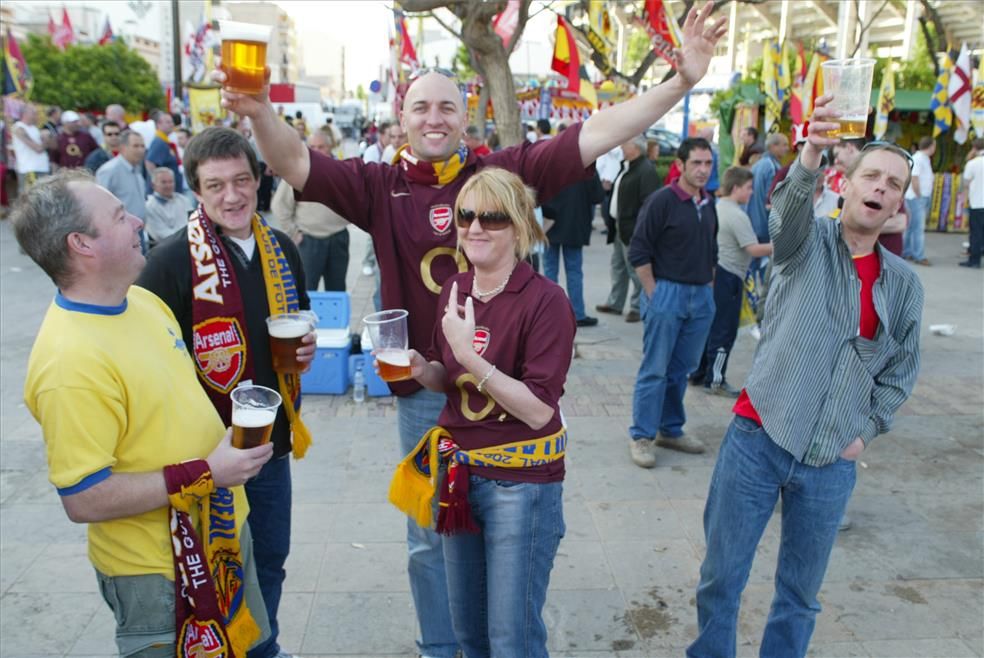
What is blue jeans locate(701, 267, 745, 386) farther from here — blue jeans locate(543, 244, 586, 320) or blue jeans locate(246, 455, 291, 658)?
blue jeans locate(246, 455, 291, 658)

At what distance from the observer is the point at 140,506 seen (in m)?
2.06

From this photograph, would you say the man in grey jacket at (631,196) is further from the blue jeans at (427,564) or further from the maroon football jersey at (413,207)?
the blue jeans at (427,564)

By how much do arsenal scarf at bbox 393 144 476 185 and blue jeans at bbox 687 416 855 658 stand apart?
4.52ft

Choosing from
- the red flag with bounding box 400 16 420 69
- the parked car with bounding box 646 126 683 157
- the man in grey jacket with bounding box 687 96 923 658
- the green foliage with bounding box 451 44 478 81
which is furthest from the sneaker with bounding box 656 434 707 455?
the parked car with bounding box 646 126 683 157

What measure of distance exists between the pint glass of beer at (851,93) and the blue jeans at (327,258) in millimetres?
5862

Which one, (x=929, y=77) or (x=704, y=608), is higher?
(x=929, y=77)

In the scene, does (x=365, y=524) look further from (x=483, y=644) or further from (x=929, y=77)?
(x=929, y=77)

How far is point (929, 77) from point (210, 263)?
21.4 m

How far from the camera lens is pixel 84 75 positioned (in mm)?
36906

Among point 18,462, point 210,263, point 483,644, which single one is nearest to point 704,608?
point 483,644

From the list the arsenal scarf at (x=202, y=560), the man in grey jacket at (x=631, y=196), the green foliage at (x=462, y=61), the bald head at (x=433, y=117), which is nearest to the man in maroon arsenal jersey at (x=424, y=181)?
the bald head at (x=433, y=117)

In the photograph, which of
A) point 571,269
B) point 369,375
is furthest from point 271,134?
point 571,269

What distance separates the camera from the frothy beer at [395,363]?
2.50m

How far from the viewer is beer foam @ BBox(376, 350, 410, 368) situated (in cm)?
250
